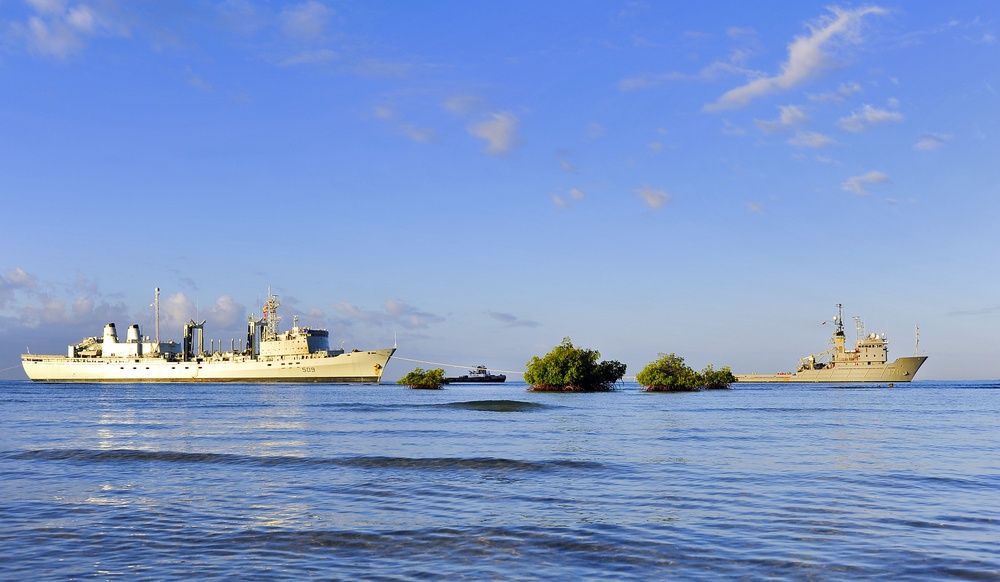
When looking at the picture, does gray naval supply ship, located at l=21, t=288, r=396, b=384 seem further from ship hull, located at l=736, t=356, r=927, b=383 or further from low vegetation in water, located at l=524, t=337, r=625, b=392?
ship hull, located at l=736, t=356, r=927, b=383

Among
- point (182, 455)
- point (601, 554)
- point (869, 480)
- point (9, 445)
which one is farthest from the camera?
point (9, 445)

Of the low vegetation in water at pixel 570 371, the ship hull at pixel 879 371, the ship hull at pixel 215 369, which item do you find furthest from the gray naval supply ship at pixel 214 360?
the ship hull at pixel 879 371

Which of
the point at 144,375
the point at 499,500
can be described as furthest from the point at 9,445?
the point at 144,375

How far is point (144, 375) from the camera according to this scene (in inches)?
6555


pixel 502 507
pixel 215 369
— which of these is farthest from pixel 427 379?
pixel 502 507

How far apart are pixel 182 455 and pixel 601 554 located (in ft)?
61.6

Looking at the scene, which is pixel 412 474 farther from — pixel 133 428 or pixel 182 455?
pixel 133 428

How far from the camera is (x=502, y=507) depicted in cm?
1627

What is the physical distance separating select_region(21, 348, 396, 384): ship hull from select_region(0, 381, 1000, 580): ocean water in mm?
123226

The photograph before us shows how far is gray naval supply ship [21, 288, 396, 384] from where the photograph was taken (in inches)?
6127

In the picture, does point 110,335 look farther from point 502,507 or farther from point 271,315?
point 502,507

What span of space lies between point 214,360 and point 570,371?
96651 mm

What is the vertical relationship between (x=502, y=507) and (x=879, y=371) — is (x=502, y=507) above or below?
above

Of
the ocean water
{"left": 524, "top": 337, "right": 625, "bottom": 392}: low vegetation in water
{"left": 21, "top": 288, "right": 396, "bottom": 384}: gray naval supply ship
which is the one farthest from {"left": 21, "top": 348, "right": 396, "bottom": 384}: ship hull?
the ocean water
